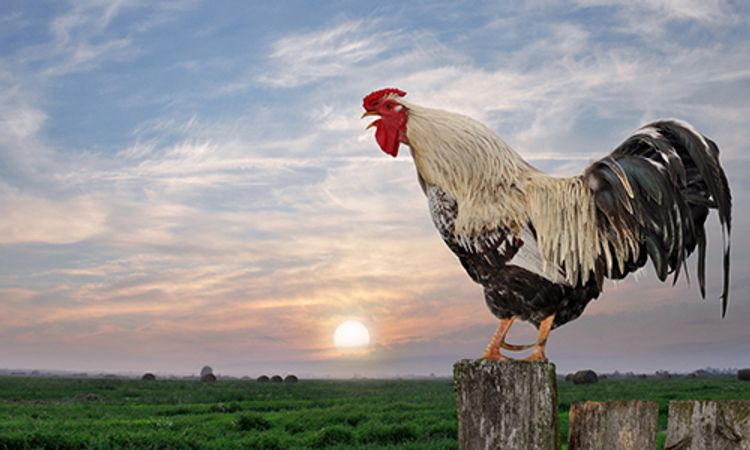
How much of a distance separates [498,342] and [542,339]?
0.25 metres

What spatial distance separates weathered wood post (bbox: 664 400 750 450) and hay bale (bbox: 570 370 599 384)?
165 ft

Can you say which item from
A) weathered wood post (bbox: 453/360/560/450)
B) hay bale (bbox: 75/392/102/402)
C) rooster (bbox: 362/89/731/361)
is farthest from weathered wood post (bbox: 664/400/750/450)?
hay bale (bbox: 75/392/102/402)

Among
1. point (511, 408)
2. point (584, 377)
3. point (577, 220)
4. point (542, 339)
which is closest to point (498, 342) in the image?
point (542, 339)

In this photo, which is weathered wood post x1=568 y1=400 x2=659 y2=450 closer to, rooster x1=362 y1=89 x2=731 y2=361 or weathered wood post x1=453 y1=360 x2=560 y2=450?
weathered wood post x1=453 y1=360 x2=560 y2=450

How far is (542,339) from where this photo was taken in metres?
3.96

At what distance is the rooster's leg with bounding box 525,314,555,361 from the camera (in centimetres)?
372

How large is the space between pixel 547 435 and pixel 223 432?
560 inches

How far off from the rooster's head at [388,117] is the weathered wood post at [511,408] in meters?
2.05

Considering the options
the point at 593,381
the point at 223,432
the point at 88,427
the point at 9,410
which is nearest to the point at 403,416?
the point at 223,432

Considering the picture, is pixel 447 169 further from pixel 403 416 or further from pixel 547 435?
pixel 403 416

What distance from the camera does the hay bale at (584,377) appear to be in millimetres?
50750

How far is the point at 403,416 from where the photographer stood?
63.0 feet

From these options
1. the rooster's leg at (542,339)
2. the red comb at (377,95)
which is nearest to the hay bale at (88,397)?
the red comb at (377,95)

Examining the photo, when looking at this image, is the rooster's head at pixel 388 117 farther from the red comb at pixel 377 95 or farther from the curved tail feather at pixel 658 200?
Result: the curved tail feather at pixel 658 200
